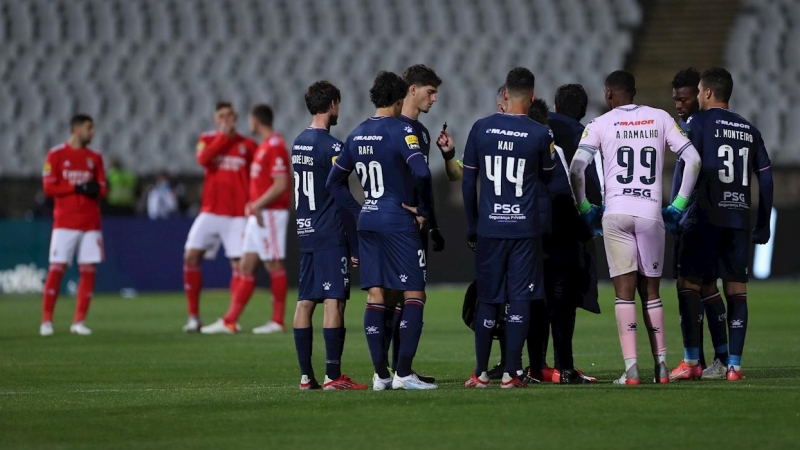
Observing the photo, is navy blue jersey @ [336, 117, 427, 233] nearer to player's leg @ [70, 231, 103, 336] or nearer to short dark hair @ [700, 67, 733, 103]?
short dark hair @ [700, 67, 733, 103]

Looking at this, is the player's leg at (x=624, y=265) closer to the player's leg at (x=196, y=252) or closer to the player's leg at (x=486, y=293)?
the player's leg at (x=486, y=293)

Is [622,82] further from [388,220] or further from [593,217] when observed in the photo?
[388,220]

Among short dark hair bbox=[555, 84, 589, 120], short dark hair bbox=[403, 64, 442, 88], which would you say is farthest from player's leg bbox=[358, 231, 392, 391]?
short dark hair bbox=[555, 84, 589, 120]

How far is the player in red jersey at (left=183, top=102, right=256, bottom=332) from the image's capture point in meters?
15.4

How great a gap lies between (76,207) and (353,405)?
7.85m

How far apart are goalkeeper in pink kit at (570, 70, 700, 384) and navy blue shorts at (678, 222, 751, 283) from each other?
1.73ft

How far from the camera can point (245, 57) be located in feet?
96.7

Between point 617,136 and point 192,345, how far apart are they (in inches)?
235

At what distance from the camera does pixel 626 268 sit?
9234mm

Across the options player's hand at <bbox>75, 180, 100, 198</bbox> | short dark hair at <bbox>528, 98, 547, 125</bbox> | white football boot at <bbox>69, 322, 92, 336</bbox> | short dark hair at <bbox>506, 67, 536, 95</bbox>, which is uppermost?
short dark hair at <bbox>506, 67, 536, 95</bbox>

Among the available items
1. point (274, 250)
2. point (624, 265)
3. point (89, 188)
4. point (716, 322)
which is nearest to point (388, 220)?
point (624, 265)

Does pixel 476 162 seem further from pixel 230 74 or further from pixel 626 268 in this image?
pixel 230 74

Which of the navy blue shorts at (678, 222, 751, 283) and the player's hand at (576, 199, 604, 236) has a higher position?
the player's hand at (576, 199, 604, 236)

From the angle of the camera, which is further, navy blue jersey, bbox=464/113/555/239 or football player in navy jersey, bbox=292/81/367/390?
football player in navy jersey, bbox=292/81/367/390
